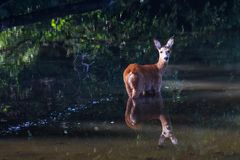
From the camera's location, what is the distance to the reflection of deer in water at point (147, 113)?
6.89 metres

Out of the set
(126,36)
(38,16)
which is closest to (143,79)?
(38,16)

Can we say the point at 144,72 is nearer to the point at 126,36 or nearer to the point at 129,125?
the point at 129,125

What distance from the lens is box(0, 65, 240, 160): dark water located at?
6.17 metres

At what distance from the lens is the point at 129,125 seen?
23.6 feet

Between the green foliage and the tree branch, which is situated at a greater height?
the tree branch

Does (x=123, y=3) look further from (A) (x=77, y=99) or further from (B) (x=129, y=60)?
(A) (x=77, y=99)

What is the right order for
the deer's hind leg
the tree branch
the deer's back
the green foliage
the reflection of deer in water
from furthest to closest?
the tree branch
the green foliage
the deer's back
the deer's hind leg
the reflection of deer in water

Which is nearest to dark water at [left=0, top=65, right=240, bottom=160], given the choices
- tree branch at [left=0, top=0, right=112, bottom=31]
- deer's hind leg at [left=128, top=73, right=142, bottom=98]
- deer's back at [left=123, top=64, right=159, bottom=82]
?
deer's hind leg at [left=128, top=73, right=142, bottom=98]

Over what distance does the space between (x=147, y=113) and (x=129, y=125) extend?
48cm

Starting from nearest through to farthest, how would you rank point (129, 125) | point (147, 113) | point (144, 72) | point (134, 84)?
1. point (129, 125)
2. point (147, 113)
3. point (134, 84)
4. point (144, 72)

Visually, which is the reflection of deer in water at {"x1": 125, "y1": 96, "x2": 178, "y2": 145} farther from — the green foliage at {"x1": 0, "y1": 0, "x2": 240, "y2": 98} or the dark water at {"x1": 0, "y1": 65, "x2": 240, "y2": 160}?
the green foliage at {"x1": 0, "y1": 0, "x2": 240, "y2": 98}

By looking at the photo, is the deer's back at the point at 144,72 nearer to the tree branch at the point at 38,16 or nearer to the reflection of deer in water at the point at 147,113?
the reflection of deer in water at the point at 147,113

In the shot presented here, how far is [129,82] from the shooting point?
26.8 ft

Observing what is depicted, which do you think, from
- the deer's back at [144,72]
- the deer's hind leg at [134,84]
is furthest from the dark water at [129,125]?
the deer's back at [144,72]
